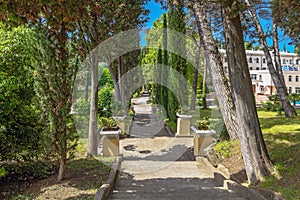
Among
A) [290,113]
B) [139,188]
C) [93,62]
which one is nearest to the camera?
[139,188]

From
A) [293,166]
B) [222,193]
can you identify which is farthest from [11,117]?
[293,166]

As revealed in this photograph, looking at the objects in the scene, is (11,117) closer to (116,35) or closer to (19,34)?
(19,34)

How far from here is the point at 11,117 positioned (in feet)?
18.1

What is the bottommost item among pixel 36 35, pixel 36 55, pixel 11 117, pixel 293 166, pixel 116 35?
pixel 293 166

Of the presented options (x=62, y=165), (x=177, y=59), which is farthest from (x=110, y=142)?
(x=177, y=59)

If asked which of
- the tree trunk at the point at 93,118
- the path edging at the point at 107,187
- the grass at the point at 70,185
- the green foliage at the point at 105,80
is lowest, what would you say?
the grass at the point at 70,185

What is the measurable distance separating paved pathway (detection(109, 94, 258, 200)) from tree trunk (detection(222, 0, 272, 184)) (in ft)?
2.26

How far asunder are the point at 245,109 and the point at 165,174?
2.42 m

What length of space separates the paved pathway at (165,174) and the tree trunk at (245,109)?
69cm

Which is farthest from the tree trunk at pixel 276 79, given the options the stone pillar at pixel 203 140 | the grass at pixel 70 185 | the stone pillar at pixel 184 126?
the grass at pixel 70 185

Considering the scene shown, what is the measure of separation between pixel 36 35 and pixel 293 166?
494 centimetres

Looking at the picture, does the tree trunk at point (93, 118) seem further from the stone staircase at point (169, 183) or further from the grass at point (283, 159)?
the grass at point (283, 159)

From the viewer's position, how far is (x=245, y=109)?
491cm

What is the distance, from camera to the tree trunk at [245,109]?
487 centimetres
